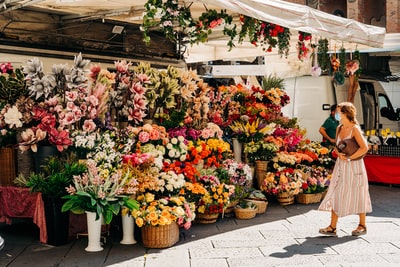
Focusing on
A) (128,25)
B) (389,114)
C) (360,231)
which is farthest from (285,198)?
(389,114)

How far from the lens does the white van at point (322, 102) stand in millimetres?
12062

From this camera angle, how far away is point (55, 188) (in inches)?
236

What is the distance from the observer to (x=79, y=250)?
5973 millimetres

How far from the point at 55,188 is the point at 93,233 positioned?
2.36 ft

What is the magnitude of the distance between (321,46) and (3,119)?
5.76 meters

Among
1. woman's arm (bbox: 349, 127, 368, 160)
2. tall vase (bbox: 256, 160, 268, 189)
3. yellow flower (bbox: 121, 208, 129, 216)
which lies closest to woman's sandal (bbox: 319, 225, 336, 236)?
woman's arm (bbox: 349, 127, 368, 160)

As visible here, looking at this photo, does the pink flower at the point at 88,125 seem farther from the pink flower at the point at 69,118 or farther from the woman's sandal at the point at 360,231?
the woman's sandal at the point at 360,231

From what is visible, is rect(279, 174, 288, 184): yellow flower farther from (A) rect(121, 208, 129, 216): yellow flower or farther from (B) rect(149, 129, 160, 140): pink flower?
(A) rect(121, 208, 129, 216): yellow flower

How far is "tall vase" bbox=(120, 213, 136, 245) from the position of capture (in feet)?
20.2

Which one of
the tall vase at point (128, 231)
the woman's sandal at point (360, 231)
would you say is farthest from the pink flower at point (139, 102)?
the woman's sandal at point (360, 231)

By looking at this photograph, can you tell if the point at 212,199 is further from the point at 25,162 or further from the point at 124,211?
the point at 25,162

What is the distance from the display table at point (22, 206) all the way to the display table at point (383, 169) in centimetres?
714

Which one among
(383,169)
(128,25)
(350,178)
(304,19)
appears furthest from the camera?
(128,25)

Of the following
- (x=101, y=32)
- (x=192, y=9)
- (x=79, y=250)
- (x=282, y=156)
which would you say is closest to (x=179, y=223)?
(x=79, y=250)
